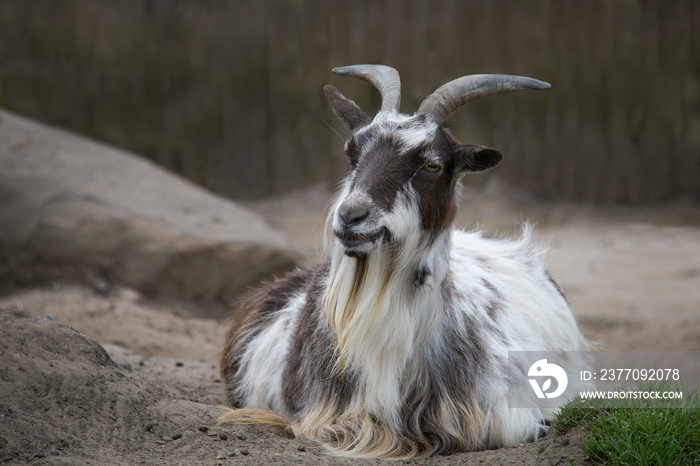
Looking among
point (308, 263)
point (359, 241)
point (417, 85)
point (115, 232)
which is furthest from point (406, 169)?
point (417, 85)

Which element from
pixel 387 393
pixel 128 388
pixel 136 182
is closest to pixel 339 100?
pixel 387 393

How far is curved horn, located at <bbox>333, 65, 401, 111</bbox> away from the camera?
14.8 feet

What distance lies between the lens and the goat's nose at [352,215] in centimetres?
376

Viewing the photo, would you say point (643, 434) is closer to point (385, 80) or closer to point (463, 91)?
point (463, 91)

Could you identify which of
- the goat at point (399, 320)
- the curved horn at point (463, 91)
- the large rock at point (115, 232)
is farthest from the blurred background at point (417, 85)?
the goat at point (399, 320)

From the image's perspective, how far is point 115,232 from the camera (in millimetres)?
7809

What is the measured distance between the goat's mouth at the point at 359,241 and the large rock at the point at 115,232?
174 inches

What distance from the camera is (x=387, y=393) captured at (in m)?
4.20

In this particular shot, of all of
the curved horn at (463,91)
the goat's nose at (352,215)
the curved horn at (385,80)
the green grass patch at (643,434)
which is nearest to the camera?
the green grass patch at (643,434)

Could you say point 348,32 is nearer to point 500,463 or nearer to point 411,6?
point 411,6

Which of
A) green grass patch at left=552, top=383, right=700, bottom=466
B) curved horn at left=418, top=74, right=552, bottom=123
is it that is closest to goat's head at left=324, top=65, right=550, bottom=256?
curved horn at left=418, top=74, right=552, bottom=123

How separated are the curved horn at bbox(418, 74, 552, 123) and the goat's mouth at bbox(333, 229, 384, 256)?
0.92 metres

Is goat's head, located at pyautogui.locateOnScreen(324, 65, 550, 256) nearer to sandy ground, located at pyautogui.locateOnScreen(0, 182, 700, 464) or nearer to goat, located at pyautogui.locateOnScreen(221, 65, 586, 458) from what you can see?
goat, located at pyautogui.locateOnScreen(221, 65, 586, 458)

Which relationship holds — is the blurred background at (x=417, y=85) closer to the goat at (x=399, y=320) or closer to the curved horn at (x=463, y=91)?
the curved horn at (x=463, y=91)
